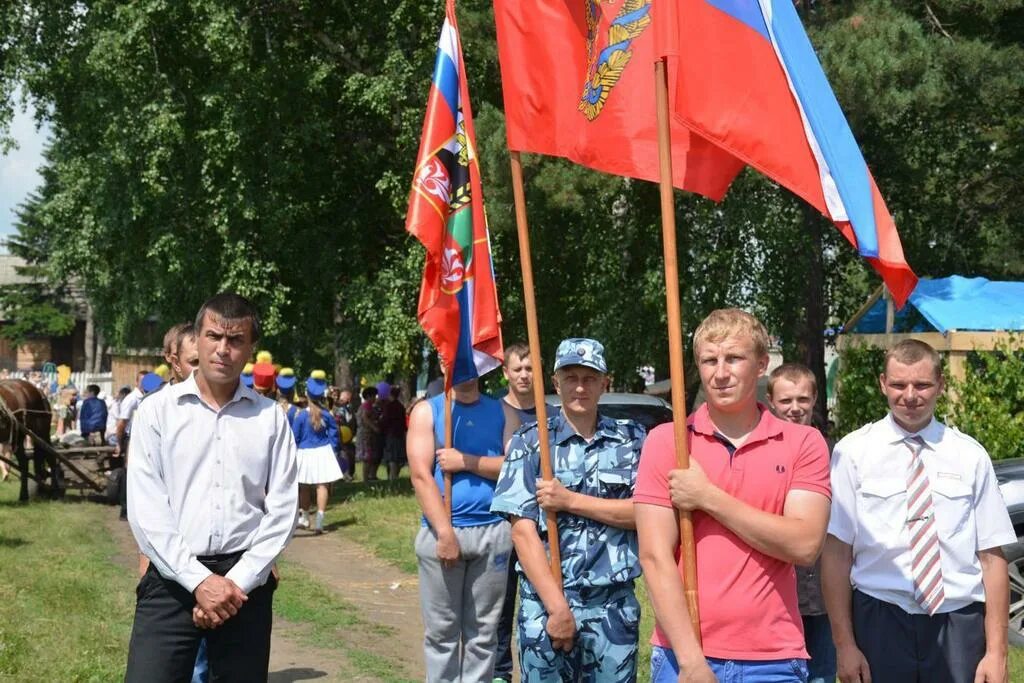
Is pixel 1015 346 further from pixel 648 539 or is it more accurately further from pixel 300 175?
pixel 300 175

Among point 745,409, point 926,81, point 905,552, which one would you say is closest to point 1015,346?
point 926,81

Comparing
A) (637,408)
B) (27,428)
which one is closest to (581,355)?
(637,408)

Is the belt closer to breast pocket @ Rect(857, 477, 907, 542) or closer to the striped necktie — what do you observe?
breast pocket @ Rect(857, 477, 907, 542)

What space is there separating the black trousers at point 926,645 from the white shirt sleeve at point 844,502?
281 mm

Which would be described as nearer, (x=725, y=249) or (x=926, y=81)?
(x=926, y=81)

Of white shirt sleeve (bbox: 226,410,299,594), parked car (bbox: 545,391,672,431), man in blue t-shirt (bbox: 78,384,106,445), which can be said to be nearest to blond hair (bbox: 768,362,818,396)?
white shirt sleeve (bbox: 226,410,299,594)

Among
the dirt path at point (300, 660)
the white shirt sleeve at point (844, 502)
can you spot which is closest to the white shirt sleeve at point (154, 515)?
the white shirt sleeve at point (844, 502)

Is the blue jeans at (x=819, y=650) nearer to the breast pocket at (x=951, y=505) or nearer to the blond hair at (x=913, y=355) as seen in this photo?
the breast pocket at (x=951, y=505)

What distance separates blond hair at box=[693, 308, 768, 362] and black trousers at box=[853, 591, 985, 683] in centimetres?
137

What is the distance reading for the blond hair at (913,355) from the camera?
510 centimetres

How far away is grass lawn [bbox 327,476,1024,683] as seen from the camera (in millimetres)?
14656

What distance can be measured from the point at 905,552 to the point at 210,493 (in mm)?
2564

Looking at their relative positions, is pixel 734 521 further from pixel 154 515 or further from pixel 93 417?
pixel 93 417

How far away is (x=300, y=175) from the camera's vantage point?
22.0 metres
